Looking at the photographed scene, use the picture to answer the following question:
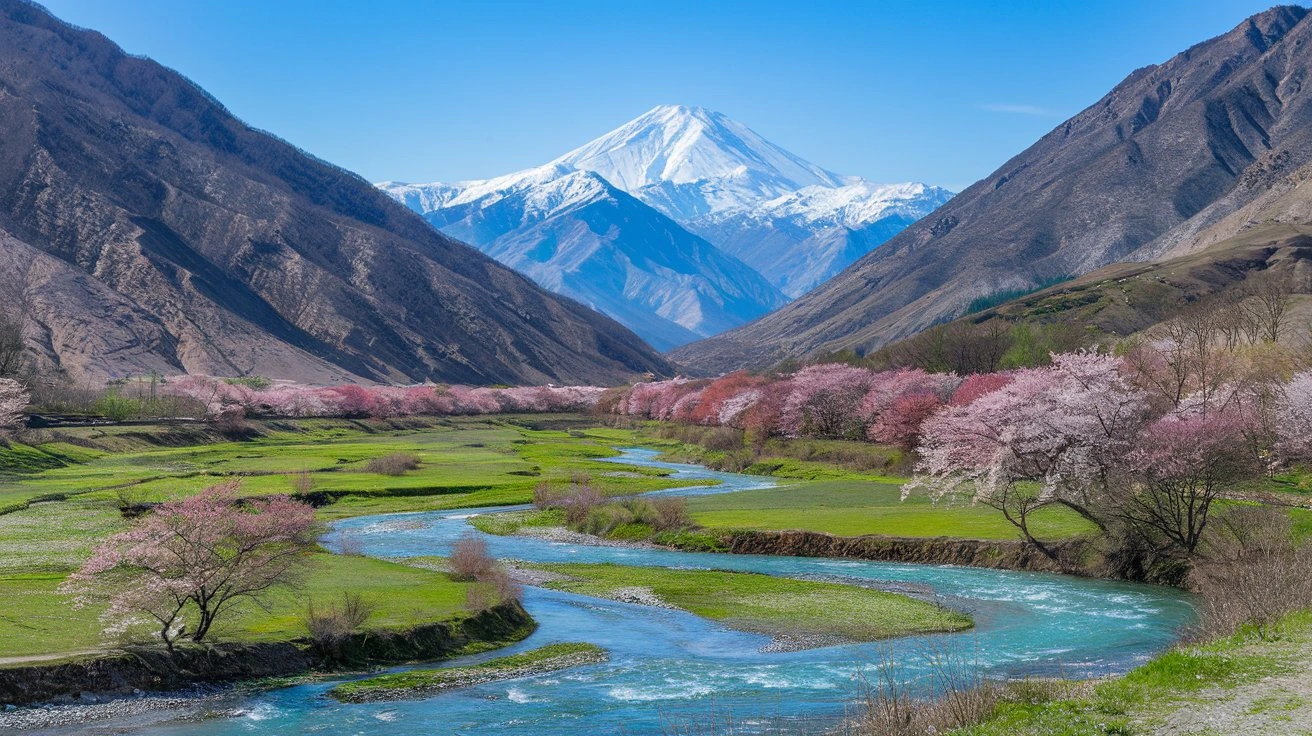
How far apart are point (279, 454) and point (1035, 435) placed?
82.4m

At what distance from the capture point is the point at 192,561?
107 feet

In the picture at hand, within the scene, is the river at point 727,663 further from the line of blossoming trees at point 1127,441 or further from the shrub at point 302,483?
the shrub at point 302,483

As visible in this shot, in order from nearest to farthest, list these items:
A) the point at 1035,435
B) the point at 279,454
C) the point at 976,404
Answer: the point at 1035,435
the point at 976,404
the point at 279,454

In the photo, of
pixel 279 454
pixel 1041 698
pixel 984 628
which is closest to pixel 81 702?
pixel 1041 698

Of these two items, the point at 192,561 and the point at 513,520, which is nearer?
the point at 192,561

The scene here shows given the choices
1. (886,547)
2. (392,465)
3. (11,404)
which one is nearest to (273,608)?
(886,547)

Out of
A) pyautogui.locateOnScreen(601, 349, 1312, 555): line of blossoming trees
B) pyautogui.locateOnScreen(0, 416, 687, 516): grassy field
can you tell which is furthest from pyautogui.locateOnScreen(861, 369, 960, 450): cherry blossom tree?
pyautogui.locateOnScreen(0, 416, 687, 516): grassy field

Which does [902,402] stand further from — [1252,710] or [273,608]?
[1252,710]

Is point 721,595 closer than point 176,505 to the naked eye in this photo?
No

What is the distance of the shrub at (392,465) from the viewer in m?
100

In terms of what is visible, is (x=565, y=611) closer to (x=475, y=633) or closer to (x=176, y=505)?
(x=475, y=633)

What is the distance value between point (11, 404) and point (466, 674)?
86.2 meters

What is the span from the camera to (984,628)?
39.8 meters

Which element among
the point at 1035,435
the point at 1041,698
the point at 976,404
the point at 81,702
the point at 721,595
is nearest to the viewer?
the point at 1041,698
